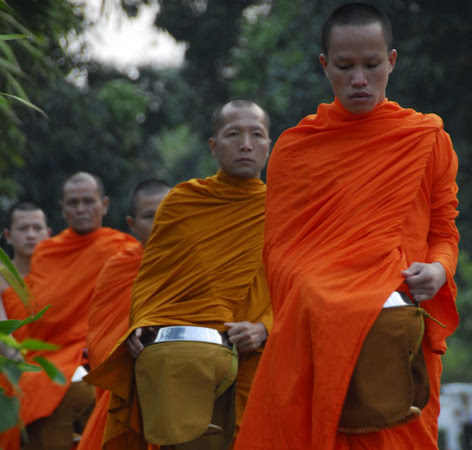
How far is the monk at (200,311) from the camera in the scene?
15.0 feet

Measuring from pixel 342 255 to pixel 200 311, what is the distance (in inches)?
55.2

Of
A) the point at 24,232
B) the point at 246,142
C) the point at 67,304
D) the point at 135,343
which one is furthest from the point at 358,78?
the point at 24,232

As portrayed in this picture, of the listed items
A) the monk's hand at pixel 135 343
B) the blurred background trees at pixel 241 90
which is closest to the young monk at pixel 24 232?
the monk's hand at pixel 135 343

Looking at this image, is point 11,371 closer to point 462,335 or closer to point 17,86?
point 17,86

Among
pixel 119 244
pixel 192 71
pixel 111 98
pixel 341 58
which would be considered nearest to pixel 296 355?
pixel 341 58

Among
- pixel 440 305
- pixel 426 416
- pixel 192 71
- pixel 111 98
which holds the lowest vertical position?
pixel 426 416

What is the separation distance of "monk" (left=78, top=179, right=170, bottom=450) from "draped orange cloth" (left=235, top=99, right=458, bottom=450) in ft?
6.62

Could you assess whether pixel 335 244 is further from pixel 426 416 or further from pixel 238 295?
pixel 238 295

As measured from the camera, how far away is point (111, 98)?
16.6m

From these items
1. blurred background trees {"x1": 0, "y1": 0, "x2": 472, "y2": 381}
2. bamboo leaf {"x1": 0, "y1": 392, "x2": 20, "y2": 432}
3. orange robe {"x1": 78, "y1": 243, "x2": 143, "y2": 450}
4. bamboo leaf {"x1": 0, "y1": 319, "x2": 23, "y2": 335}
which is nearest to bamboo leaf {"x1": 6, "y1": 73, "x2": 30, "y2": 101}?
orange robe {"x1": 78, "y1": 243, "x2": 143, "y2": 450}

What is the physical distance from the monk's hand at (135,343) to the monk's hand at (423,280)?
5.41 ft

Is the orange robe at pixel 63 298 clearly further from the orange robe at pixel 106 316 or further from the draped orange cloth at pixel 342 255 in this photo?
the draped orange cloth at pixel 342 255

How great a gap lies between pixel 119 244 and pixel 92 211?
422 millimetres

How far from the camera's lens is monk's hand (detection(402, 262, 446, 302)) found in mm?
3484
